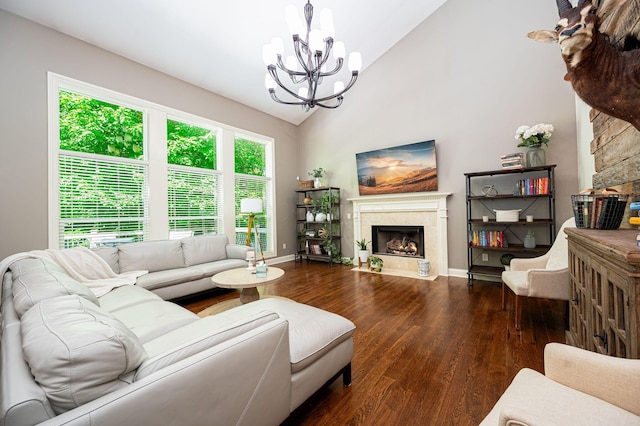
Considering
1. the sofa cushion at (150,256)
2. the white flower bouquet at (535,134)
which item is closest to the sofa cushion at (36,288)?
the sofa cushion at (150,256)

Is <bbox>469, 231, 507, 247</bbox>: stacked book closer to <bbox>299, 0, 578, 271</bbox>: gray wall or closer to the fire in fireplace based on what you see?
<bbox>299, 0, 578, 271</bbox>: gray wall

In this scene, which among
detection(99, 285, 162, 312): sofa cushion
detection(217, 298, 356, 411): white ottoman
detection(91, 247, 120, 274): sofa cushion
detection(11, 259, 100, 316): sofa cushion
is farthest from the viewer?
detection(91, 247, 120, 274): sofa cushion

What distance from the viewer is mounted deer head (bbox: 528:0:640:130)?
3.30ft

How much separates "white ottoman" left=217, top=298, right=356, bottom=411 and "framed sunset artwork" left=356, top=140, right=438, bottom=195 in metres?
3.55

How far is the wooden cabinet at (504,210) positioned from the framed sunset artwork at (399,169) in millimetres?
699

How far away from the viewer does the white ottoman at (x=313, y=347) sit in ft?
4.35

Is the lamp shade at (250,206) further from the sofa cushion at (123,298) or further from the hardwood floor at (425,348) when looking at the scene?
the sofa cushion at (123,298)

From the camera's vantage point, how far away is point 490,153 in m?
4.00

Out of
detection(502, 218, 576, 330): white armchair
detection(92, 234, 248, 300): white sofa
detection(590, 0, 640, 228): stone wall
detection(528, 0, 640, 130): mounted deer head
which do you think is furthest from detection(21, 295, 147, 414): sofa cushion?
detection(502, 218, 576, 330): white armchair

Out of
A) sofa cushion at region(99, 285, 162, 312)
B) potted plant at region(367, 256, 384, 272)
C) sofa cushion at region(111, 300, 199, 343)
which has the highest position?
sofa cushion at region(99, 285, 162, 312)

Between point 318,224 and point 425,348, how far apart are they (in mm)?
4144

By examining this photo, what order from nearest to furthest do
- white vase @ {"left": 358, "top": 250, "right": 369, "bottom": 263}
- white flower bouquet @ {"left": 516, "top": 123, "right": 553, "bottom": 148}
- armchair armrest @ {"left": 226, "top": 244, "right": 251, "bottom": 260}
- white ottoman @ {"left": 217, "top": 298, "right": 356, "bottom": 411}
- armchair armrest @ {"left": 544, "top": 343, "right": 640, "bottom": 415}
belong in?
armchair armrest @ {"left": 544, "top": 343, "right": 640, "bottom": 415} < white ottoman @ {"left": 217, "top": 298, "right": 356, "bottom": 411} < white flower bouquet @ {"left": 516, "top": 123, "right": 553, "bottom": 148} < armchair armrest @ {"left": 226, "top": 244, "right": 251, "bottom": 260} < white vase @ {"left": 358, "top": 250, "right": 369, "bottom": 263}

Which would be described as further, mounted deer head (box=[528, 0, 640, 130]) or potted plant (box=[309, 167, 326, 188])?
potted plant (box=[309, 167, 326, 188])

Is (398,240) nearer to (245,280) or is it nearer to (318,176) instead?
(318,176)
